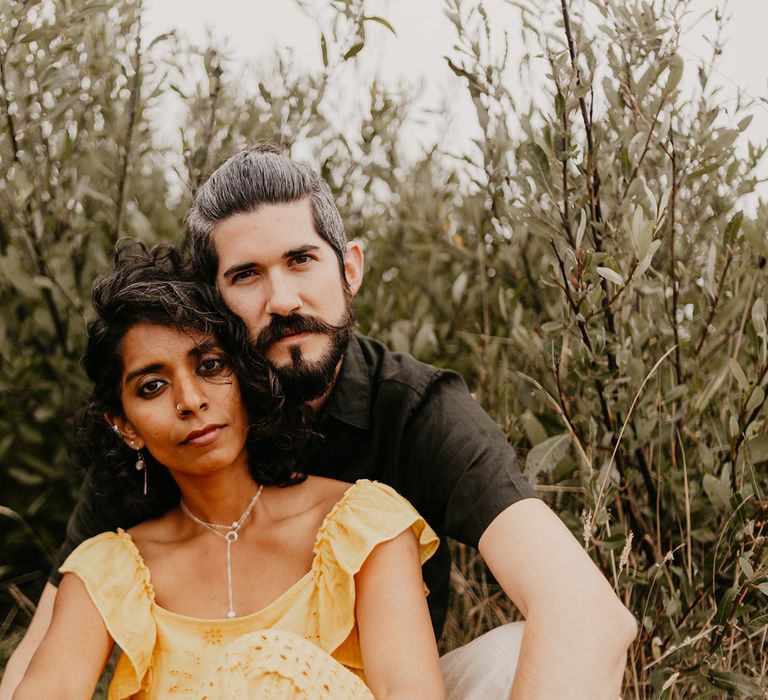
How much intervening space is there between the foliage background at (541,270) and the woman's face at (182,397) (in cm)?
80

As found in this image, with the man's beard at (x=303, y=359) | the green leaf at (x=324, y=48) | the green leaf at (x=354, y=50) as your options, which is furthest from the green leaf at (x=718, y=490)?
the green leaf at (x=324, y=48)

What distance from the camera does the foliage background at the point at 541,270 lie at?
248 cm

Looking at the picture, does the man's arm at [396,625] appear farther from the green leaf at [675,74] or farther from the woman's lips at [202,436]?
the green leaf at [675,74]

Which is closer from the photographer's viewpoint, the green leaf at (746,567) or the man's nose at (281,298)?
the green leaf at (746,567)

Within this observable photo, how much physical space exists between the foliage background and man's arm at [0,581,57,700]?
38 cm

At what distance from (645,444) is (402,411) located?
2.44 ft

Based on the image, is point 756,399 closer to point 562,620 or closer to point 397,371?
point 562,620

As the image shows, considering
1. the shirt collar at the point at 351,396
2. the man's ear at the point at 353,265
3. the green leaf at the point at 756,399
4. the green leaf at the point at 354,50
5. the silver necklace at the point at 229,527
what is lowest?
the silver necklace at the point at 229,527

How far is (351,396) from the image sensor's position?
8.57 feet

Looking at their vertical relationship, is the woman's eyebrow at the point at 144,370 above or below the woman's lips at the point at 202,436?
above

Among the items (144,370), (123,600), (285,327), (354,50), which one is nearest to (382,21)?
(354,50)

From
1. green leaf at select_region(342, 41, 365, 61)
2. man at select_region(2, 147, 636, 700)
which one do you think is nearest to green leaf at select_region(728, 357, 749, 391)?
man at select_region(2, 147, 636, 700)

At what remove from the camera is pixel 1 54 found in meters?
2.80

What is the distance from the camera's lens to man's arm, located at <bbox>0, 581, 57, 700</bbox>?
2.46 metres
